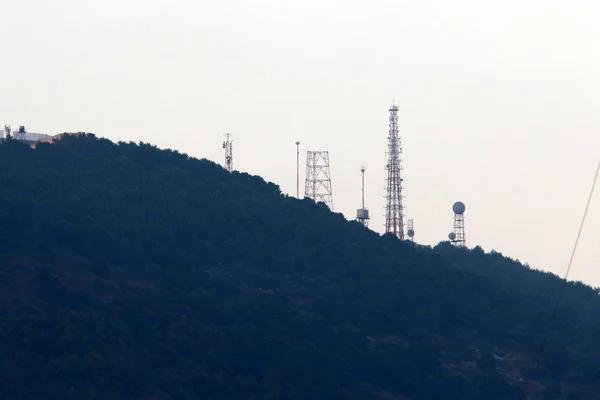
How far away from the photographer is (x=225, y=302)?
3376 inches

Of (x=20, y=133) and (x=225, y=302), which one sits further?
(x=20, y=133)

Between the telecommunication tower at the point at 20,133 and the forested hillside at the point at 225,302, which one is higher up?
the telecommunication tower at the point at 20,133

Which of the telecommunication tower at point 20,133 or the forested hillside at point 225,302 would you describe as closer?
the forested hillside at point 225,302

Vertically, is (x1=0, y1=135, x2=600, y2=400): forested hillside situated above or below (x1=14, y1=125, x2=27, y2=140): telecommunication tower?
below

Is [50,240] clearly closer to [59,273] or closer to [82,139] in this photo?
[59,273]

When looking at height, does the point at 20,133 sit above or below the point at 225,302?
above

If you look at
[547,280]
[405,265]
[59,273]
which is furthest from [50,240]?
[547,280]

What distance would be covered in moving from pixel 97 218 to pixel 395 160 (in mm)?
22586

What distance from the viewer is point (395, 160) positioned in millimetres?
99875

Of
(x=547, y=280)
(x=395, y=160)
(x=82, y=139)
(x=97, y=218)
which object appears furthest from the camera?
(x=547, y=280)

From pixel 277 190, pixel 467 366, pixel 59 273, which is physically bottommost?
pixel 467 366

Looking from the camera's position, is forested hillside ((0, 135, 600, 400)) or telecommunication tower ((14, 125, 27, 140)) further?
telecommunication tower ((14, 125, 27, 140))

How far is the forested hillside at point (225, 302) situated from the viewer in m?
71.9

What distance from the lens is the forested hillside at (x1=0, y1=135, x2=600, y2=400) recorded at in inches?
2832
